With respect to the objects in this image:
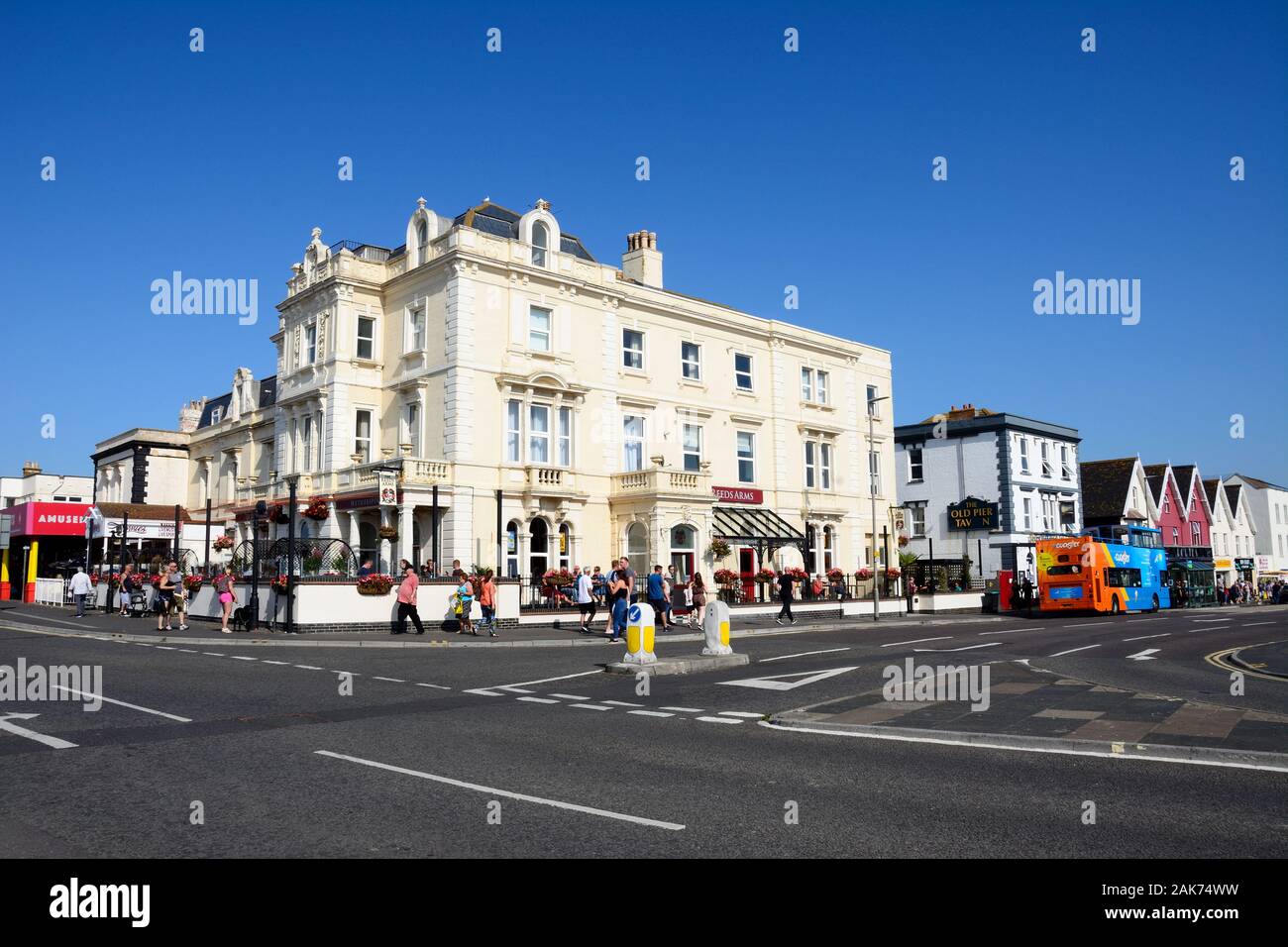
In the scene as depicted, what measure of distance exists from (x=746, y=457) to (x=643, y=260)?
10.3 metres

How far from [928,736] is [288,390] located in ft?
113

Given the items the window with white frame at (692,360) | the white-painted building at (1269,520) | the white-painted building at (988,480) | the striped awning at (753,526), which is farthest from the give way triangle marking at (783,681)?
the white-painted building at (1269,520)

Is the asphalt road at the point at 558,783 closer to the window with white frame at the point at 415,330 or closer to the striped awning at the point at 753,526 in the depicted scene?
the window with white frame at the point at 415,330

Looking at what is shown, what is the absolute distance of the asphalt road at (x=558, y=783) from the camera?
6.00 meters

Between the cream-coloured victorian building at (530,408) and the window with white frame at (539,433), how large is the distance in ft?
0.20

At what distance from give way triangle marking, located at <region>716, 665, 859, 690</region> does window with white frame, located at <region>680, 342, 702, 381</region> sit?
2507cm

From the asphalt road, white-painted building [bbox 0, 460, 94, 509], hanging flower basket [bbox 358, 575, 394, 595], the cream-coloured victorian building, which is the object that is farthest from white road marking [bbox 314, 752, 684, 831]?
white-painted building [bbox 0, 460, 94, 509]

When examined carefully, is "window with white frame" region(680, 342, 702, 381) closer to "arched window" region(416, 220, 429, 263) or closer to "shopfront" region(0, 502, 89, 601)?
"arched window" region(416, 220, 429, 263)

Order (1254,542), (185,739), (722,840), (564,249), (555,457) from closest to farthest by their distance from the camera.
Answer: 1. (722,840)
2. (185,739)
3. (555,457)
4. (564,249)
5. (1254,542)

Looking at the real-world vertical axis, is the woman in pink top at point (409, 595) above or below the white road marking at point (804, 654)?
above

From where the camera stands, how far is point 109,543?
4209 cm

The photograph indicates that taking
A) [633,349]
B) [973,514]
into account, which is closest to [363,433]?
[633,349]
